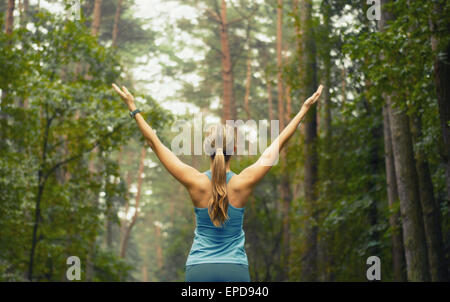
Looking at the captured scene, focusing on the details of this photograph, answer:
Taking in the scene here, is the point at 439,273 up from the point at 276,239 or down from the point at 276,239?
down

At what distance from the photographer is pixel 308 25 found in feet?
49.3

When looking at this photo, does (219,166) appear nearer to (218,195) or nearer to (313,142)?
(218,195)

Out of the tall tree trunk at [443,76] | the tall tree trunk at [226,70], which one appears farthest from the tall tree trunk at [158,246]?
the tall tree trunk at [443,76]

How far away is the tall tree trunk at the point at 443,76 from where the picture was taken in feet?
22.6

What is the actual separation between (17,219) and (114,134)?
9.12 feet

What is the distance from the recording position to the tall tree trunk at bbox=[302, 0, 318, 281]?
14.9 meters

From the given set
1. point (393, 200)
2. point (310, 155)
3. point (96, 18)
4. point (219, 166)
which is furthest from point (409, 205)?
point (96, 18)

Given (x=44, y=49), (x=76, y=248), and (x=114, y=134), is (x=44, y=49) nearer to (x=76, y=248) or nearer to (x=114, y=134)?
(x=114, y=134)

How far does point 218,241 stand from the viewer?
3125 mm

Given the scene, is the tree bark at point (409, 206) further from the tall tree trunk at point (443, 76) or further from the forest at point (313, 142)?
the tall tree trunk at point (443, 76)

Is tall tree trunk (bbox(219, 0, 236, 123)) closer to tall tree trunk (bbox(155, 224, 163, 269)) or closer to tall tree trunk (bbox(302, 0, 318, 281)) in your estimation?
tall tree trunk (bbox(302, 0, 318, 281))

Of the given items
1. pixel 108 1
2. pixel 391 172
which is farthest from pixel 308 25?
pixel 108 1

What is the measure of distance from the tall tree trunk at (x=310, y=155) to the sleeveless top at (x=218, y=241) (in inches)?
468
